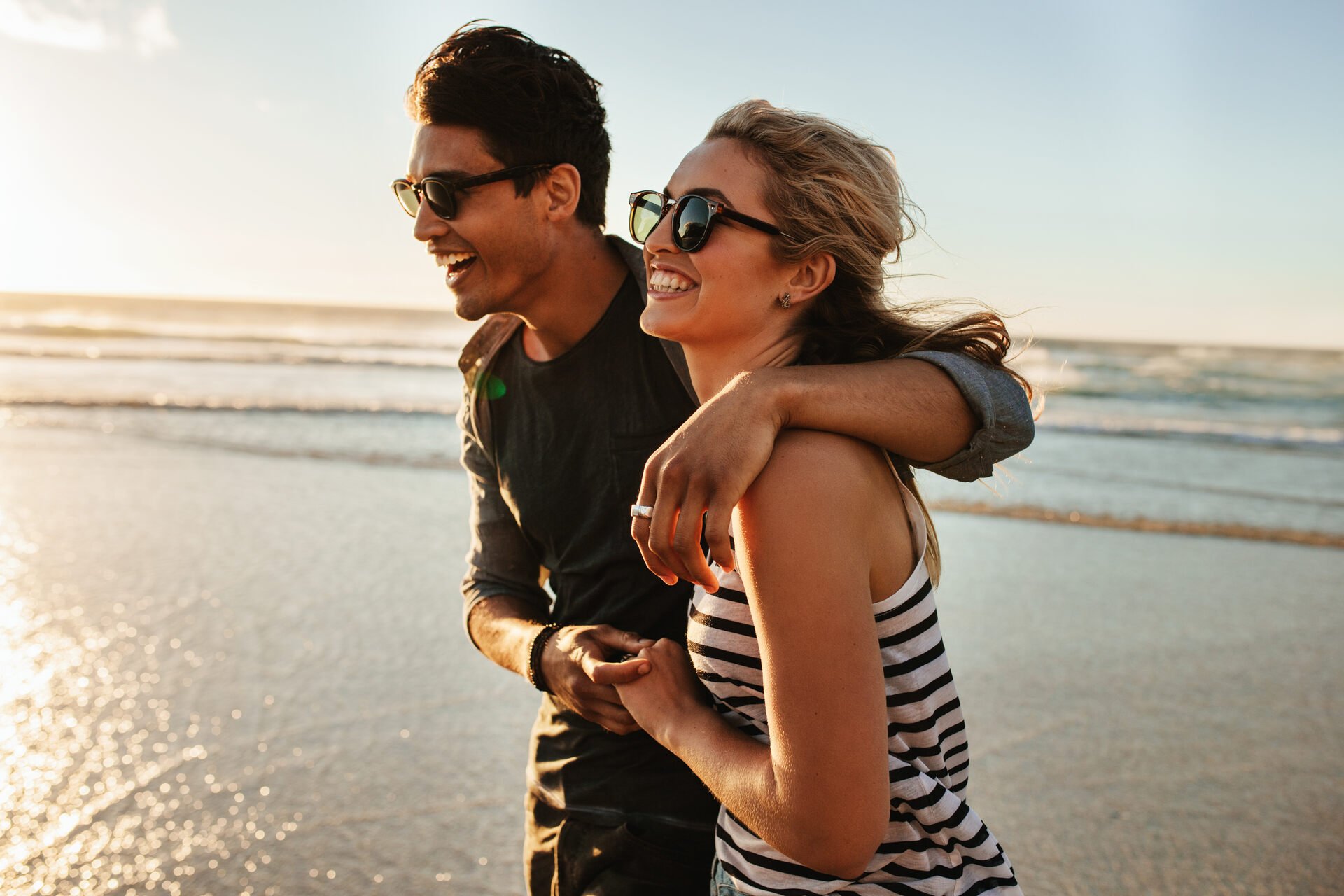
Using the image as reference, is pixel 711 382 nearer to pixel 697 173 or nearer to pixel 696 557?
pixel 697 173

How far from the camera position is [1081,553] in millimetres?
6730

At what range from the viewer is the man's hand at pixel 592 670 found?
1.66 metres

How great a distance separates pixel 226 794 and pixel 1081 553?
598 cm

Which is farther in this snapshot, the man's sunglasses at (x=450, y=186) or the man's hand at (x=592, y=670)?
the man's sunglasses at (x=450, y=186)

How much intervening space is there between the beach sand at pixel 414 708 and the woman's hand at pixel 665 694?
182 cm

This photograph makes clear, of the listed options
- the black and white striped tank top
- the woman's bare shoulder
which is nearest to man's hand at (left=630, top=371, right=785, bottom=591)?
the woman's bare shoulder

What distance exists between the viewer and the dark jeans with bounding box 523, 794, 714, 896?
186 cm

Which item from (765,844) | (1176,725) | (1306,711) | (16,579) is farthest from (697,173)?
(16,579)

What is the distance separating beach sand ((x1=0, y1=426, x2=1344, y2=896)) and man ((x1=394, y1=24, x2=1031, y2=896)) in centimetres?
132

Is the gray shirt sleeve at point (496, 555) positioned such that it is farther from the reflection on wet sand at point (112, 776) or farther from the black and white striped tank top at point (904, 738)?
the reflection on wet sand at point (112, 776)

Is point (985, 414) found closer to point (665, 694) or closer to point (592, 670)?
point (665, 694)

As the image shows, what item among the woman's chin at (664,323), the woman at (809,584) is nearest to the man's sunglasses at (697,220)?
the woman at (809,584)

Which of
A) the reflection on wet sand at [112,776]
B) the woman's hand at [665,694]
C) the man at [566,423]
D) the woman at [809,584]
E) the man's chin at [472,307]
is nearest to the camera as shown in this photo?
the woman at [809,584]

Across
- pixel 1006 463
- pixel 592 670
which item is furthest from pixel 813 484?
pixel 1006 463
